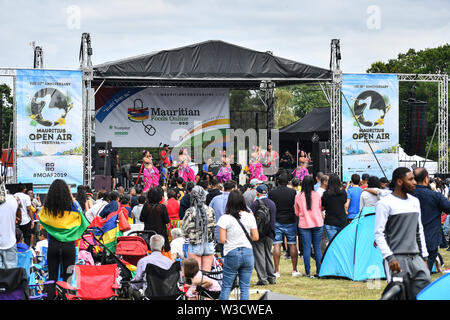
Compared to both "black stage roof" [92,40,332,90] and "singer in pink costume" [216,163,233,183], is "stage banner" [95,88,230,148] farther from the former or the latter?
"singer in pink costume" [216,163,233,183]

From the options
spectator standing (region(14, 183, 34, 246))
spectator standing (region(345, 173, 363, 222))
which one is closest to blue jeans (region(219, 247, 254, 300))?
spectator standing (region(345, 173, 363, 222))

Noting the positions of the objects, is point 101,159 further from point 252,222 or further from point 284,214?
point 252,222

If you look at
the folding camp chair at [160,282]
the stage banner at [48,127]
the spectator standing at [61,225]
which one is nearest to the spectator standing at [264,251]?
the folding camp chair at [160,282]

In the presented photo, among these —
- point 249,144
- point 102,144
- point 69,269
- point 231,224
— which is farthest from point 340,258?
point 249,144

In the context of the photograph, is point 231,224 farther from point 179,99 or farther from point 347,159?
point 179,99

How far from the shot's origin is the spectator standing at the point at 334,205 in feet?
32.2

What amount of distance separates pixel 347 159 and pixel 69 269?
1342 centimetres

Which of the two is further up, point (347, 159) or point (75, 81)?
point (75, 81)

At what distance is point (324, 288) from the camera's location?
909 cm

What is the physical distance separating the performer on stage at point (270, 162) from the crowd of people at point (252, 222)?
9082 mm

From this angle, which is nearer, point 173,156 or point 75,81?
point 75,81

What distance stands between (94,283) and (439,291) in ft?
13.6

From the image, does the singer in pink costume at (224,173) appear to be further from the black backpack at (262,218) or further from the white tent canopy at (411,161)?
the black backpack at (262,218)
